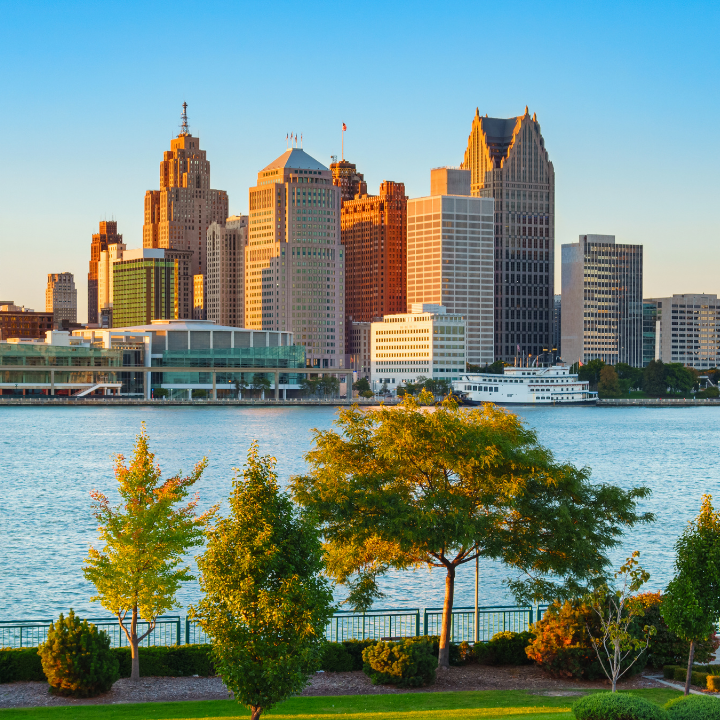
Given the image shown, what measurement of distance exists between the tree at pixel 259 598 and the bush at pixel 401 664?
8.45 metres

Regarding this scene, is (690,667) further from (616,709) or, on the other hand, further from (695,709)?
(616,709)

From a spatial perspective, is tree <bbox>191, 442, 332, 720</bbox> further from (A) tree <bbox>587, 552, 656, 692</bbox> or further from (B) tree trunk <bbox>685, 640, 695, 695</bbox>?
(B) tree trunk <bbox>685, 640, 695, 695</bbox>

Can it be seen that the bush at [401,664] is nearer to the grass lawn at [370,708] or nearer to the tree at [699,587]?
the grass lawn at [370,708]

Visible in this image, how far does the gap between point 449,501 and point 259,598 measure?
12134mm

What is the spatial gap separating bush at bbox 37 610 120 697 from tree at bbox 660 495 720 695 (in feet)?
53.0

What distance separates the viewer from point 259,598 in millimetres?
22781

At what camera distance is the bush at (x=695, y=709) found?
21953 millimetres

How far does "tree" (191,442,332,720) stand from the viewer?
75.0 feet

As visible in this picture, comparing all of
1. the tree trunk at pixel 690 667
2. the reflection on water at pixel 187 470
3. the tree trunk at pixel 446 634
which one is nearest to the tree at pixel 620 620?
the tree trunk at pixel 690 667

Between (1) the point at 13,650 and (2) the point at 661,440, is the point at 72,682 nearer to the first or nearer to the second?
(1) the point at 13,650

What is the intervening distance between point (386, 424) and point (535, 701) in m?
10.00

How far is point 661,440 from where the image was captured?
169m

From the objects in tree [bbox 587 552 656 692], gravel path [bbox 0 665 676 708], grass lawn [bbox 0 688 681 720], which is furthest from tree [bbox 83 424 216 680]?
tree [bbox 587 552 656 692]

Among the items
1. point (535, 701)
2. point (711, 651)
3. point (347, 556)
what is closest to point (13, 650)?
point (347, 556)
